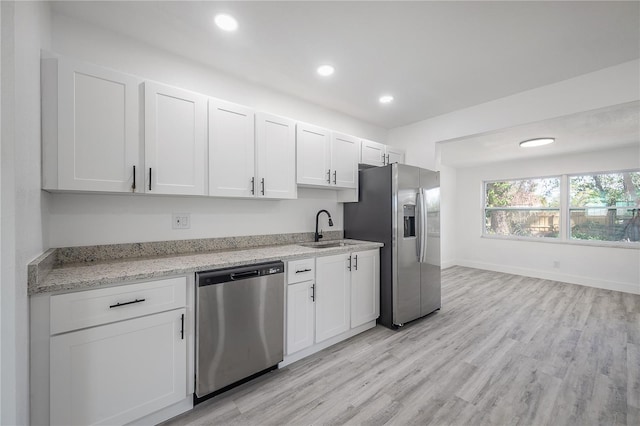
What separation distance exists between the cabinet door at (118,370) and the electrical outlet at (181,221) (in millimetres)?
868

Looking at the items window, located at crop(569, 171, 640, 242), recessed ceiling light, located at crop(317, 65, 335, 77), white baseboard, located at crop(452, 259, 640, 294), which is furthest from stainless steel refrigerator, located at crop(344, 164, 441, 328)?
window, located at crop(569, 171, 640, 242)

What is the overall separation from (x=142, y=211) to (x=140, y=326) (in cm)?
98

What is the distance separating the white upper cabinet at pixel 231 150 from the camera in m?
2.15

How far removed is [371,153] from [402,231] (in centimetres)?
116

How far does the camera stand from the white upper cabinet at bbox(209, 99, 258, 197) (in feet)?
7.06

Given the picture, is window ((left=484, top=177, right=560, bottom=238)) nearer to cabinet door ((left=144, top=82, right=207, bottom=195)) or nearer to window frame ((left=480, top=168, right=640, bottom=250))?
window frame ((left=480, top=168, right=640, bottom=250))

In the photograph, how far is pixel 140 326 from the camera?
152cm

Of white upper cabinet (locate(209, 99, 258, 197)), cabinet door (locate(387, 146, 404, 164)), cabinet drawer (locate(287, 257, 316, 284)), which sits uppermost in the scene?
cabinet door (locate(387, 146, 404, 164))

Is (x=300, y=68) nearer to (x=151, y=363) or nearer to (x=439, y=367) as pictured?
(x=151, y=363)

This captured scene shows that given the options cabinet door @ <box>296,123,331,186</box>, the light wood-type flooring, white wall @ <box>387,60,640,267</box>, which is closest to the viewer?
the light wood-type flooring

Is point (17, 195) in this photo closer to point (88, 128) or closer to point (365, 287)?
point (88, 128)

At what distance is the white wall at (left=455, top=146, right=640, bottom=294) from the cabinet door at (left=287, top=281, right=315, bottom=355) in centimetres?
534

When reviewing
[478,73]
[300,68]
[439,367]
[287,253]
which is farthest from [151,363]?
[478,73]

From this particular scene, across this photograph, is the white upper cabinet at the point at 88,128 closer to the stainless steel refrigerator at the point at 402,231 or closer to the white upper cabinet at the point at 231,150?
the white upper cabinet at the point at 231,150
